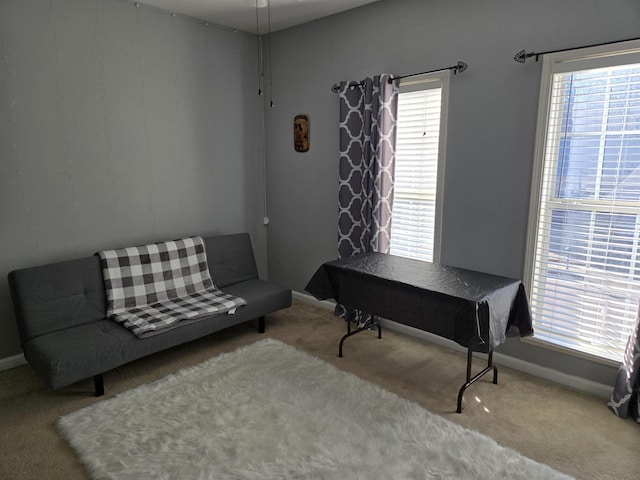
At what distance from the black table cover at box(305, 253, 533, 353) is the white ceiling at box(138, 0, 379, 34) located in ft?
6.71

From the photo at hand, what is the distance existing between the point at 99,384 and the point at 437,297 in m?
2.12

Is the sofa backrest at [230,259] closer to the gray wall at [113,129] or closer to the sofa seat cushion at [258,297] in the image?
the sofa seat cushion at [258,297]

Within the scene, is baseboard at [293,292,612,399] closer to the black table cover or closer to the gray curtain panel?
the gray curtain panel

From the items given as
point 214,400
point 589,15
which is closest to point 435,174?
point 589,15

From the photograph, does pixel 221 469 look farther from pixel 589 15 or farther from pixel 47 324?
pixel 589 15

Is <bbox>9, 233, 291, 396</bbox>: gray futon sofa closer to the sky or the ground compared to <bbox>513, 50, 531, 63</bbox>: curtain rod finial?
closer to the ground

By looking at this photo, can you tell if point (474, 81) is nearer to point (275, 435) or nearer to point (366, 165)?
point (366, 165)

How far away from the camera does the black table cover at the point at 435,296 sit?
2.40 m

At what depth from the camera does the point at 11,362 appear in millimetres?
3027

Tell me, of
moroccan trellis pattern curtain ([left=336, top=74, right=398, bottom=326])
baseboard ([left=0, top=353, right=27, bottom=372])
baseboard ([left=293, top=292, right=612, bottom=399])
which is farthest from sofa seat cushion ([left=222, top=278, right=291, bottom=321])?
baseboard ([left=0, top=353, right=27, bottom=372])

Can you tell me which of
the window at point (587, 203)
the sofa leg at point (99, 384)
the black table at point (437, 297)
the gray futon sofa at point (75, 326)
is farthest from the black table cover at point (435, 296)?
the sofa leg at point (99, 384)

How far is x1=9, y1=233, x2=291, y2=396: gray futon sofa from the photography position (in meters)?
2.51

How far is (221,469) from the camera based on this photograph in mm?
2012

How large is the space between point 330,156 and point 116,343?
2.32 meters
